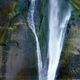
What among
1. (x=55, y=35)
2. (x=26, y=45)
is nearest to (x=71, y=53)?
(x=55, y=35)

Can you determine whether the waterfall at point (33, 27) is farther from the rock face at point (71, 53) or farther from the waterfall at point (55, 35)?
the rock face at point (71, 53)

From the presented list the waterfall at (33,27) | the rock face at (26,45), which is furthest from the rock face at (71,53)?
the waterfall at (33,27)

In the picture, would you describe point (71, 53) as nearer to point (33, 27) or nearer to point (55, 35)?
point (55, 35)

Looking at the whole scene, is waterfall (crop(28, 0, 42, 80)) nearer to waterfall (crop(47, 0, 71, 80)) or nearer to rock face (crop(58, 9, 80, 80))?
waterfall (crop(47, 0, 71, 80))

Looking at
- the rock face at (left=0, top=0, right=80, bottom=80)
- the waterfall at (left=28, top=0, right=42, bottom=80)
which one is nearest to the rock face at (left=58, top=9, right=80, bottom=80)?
the rock face at (left=0, top=0, right=80, bottom=80)

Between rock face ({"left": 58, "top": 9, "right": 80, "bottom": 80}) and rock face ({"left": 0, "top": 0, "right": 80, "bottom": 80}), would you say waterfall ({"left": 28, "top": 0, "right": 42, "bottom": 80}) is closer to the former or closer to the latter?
rock face ({"left": 0, "top": 0, "right": 80, "bottom": 80})

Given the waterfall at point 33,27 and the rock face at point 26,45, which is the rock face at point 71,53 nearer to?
the rock face at point 26,45

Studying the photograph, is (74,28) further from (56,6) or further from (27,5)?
(27,5)

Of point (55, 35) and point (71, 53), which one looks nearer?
point (71, 53)
